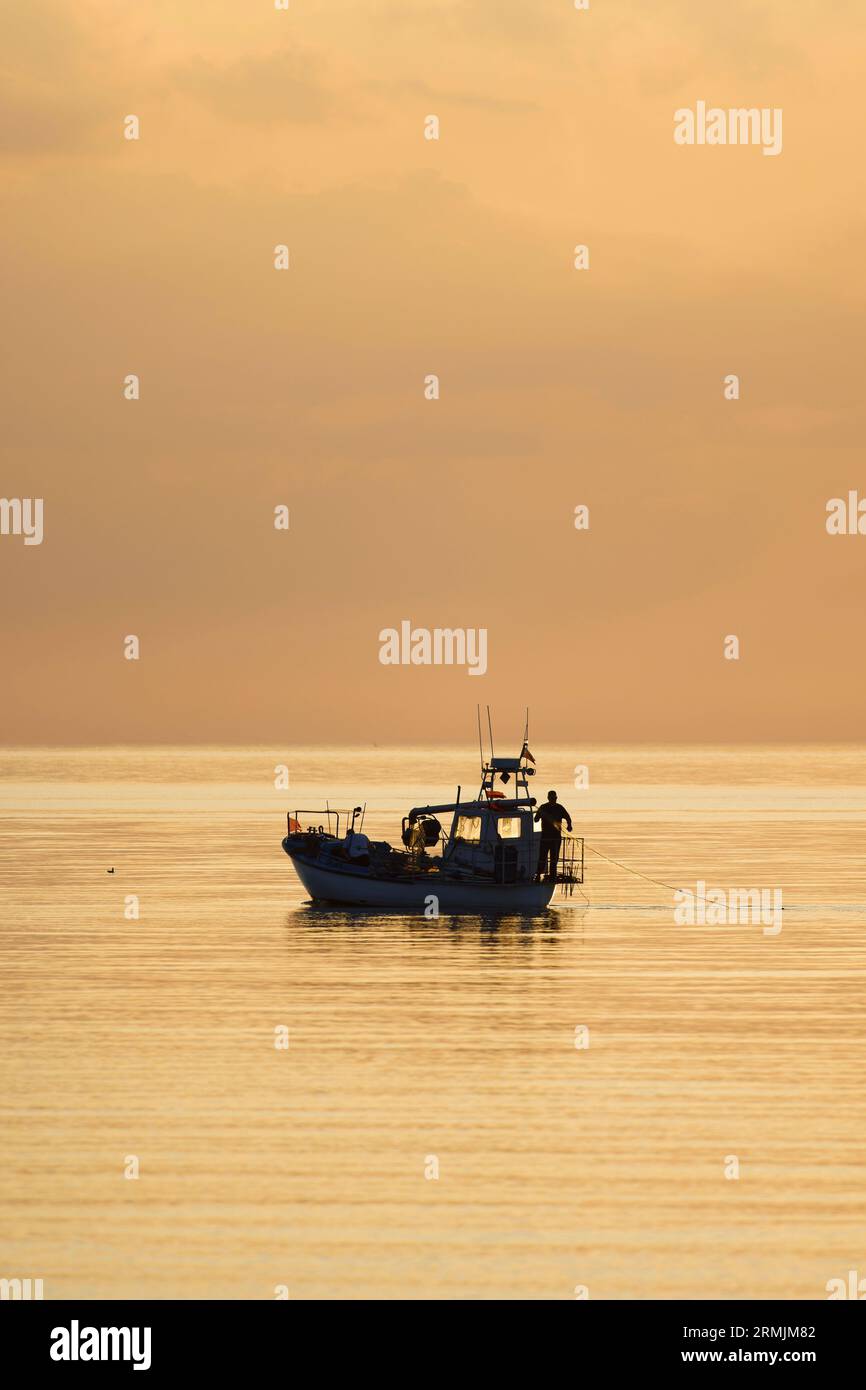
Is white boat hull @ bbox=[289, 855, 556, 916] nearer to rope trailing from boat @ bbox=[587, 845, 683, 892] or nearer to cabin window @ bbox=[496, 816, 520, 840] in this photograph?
cabin window @ bbox=[496, 816, 520, 840]

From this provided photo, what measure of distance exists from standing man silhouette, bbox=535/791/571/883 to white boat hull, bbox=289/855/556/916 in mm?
910

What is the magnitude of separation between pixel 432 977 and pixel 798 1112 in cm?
1800

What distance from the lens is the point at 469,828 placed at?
209 feet

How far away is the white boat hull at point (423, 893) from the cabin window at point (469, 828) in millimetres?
1770

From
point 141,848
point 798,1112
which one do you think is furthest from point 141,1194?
point 141,848

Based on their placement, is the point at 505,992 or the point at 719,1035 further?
the point at 505,992

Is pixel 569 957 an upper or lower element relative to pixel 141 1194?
upper

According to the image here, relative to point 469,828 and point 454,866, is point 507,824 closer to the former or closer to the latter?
point 469,828

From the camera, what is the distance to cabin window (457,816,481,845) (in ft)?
209

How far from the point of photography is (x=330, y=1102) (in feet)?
107

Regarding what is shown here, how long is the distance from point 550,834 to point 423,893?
4976 millimetres
